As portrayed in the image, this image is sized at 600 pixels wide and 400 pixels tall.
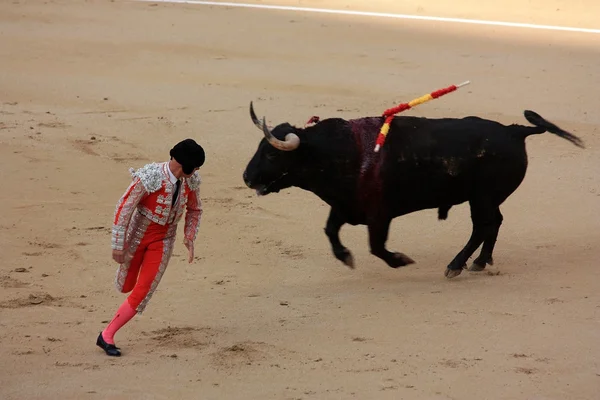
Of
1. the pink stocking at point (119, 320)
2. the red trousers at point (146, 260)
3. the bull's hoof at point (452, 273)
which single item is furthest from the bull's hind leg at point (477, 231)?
the pink stocking at point (119, 320)

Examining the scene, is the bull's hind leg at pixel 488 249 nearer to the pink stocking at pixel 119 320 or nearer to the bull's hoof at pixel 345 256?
the bull's hoof at pixel 345 256

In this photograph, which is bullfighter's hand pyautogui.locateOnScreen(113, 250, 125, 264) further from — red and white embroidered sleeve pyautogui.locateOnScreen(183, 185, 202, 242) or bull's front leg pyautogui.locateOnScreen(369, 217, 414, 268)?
bull's front leg pyautogui.locateOnScreen(369, 217, 414, 268)

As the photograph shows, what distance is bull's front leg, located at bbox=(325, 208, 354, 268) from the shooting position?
7.55 metres

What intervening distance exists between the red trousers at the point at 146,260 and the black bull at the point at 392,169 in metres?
1.35

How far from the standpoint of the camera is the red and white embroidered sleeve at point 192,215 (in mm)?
6281

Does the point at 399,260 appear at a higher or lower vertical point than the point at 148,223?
lower

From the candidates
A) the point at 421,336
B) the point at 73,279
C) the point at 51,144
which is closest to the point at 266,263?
the point at 73,279

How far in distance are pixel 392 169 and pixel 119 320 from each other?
86.6 inches

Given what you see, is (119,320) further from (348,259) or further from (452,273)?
(452,273)

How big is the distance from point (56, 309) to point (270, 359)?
1.60 meters

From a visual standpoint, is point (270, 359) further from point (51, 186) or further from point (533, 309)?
point (51, 186)

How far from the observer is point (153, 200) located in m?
6.09

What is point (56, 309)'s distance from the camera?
276 inches

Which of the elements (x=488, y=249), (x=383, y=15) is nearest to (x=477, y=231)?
(x=488, y=249)
